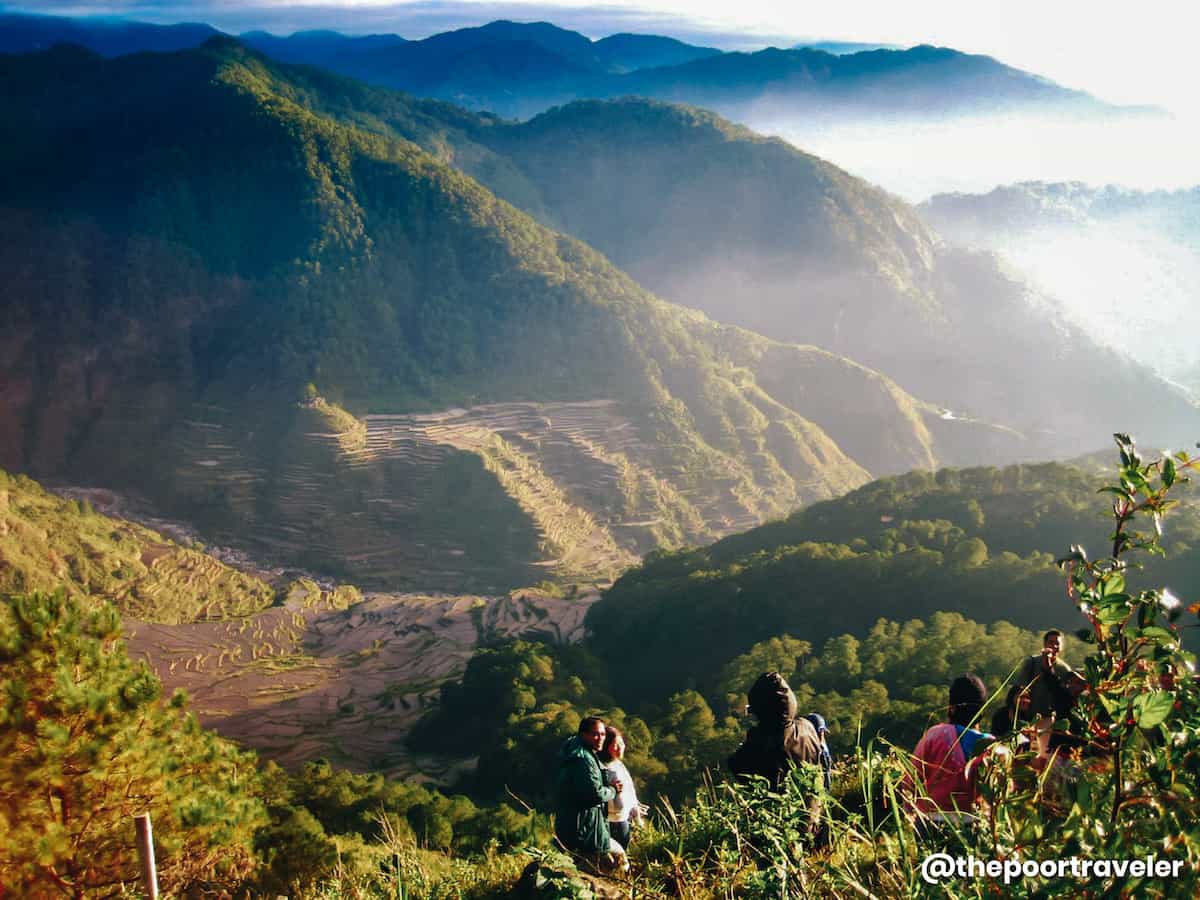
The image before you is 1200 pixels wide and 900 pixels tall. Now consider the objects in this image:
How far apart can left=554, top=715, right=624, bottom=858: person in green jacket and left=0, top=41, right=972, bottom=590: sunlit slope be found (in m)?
58.0

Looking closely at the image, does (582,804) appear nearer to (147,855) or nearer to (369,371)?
(147,855)

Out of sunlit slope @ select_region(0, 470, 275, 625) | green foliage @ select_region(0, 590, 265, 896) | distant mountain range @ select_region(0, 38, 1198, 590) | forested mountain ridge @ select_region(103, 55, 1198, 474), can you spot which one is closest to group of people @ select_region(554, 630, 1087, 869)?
green foliage @ select_region(0, 590, 265, 896)

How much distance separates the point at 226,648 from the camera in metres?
47.9

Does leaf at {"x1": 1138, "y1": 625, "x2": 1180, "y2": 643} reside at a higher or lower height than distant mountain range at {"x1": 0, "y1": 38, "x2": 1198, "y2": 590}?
higher

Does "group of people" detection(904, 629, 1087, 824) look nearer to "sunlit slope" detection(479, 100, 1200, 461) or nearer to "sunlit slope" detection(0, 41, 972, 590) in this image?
"sunlit slope" detection(0, 41, 972, 590)

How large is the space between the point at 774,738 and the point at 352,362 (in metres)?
77.7

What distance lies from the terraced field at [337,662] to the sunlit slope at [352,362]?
11028 mm

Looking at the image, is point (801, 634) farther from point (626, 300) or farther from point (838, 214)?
point (838, 214)

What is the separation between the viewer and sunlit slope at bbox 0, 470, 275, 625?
5009 cm

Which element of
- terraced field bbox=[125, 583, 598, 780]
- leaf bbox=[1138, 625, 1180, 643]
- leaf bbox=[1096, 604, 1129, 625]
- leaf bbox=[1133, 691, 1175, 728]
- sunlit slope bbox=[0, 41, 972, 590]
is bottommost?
terraced field bbox=[125, 583, 598, 780]

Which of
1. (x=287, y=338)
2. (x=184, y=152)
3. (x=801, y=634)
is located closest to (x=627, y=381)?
(x=287, y=338)

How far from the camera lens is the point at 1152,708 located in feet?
7.38

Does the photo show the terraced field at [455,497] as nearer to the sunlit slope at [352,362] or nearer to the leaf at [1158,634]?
the sunlit slope at [352,362]

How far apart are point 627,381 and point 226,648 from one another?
146 ft
